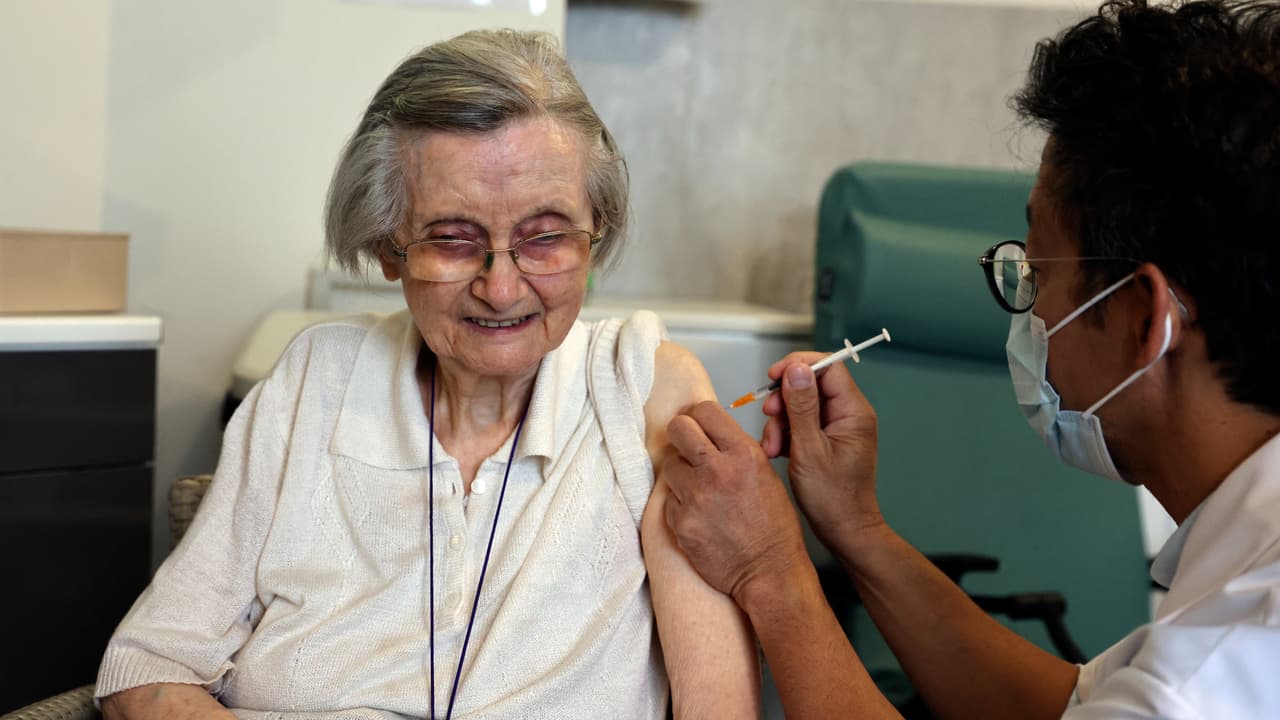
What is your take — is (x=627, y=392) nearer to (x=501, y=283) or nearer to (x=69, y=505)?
(x=501, y=283)

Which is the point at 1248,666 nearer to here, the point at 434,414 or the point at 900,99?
the point at 434,414

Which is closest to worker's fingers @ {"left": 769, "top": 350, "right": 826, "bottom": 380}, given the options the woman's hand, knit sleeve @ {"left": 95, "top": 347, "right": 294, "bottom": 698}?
knit sleeve @ {"left": 95, "top": 347, "right": 294, "bottom": 698}

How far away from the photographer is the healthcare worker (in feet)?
3.10

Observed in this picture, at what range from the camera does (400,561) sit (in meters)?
1.44

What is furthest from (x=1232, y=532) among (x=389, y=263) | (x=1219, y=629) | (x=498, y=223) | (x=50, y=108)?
(x=50, y=108)

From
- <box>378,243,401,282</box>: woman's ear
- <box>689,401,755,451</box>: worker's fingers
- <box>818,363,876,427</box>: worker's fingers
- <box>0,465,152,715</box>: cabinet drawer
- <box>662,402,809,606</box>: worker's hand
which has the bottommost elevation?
<box>0,465,152,715</box>: cabinet drawer

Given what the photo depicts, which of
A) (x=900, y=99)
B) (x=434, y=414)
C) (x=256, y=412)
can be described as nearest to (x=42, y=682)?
(x=256, y=412)

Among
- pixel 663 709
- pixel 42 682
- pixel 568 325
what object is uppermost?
pixel 568 325

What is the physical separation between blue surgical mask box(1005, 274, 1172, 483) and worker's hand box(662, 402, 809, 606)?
31 centimetres

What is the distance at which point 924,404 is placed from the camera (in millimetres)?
2525

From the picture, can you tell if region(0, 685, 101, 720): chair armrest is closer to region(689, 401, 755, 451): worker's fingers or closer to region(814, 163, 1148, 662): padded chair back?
region(689, 401, 755, 451): worker's fingers

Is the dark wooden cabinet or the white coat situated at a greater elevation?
the white coat

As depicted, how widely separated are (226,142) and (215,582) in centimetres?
137

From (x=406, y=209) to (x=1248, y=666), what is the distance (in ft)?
3.37
